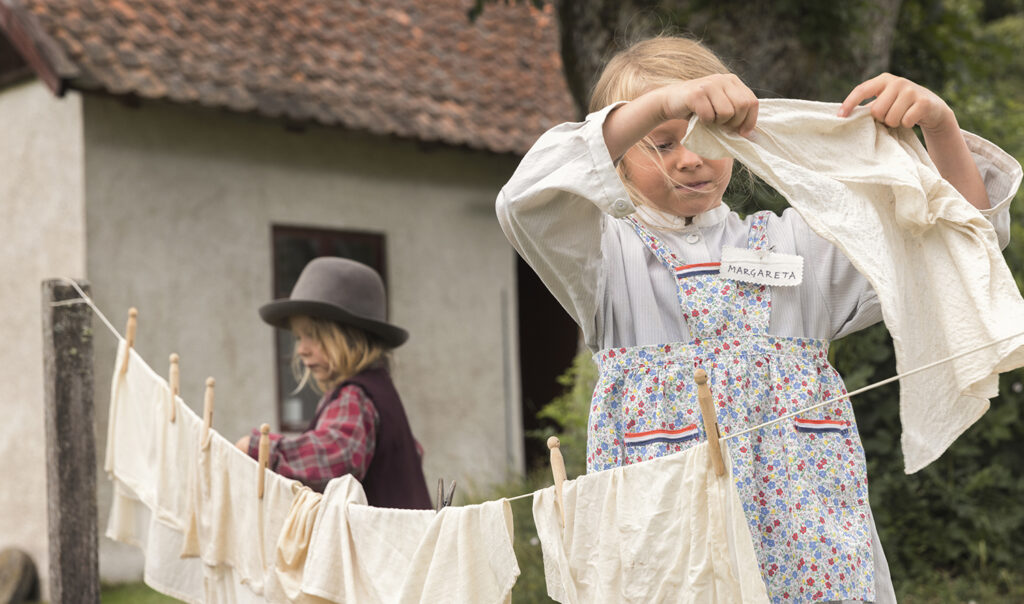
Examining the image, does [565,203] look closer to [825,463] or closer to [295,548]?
[825,463]

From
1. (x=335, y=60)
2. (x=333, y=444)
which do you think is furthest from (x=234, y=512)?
(x=335, y=60)

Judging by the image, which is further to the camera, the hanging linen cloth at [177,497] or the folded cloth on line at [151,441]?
the folded cloth on line at [151,441]

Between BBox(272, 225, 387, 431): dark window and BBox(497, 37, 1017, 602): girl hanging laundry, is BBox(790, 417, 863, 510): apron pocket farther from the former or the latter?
BBox(272, 225, 387, 431): dark window

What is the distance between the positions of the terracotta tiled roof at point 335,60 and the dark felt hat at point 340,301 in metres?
3.67

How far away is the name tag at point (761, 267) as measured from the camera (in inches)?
81.7

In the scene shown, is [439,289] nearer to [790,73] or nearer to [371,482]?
[790,73]

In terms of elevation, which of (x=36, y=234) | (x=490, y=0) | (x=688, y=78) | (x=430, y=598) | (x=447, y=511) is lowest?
(x=430, y=598)

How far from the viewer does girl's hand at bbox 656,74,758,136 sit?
68.0 inches

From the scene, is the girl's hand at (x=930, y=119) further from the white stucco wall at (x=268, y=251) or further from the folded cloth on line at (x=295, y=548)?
the white stucco wall at (x=268, y=251)

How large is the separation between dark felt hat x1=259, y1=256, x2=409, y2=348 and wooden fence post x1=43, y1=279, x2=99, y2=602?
0.63m

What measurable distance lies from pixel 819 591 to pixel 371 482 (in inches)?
74.3

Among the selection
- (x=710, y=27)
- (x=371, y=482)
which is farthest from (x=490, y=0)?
(x=371, y=482)

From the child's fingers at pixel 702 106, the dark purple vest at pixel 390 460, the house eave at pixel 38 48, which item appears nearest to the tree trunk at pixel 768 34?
the dark purple vest at pixel 390 460

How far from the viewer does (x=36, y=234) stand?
25.4ft
